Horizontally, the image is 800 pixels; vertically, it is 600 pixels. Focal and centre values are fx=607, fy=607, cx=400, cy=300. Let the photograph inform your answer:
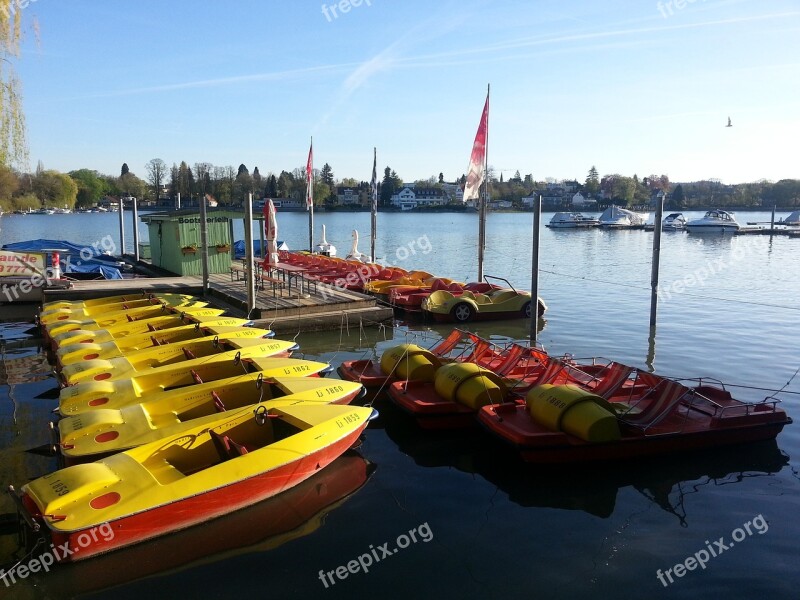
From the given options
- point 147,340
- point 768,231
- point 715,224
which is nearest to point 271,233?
point 147,340

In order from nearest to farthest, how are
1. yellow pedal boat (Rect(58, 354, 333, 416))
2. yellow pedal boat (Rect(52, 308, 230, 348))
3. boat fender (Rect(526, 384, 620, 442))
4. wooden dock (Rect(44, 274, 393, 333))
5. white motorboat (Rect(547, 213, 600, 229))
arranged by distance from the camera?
1. boat fender (Rect(526, 384, 620, 442))
2. yellow pedal boat (Rect(58, 354, 333, 416))
3. yellow pedal boat (Rect(52, 308, 230, 348))
4. wooden dock (Rect(44, 274, 393, 333))
5. white motorboat (Rect(547, 213, 600, 229))

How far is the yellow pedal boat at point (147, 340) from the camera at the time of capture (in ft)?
40.3

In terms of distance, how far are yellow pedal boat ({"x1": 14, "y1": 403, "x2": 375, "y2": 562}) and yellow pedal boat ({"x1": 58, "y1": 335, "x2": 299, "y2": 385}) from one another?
10.4ft

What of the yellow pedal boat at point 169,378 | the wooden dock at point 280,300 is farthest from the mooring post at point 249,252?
the yellow pedal boat at point 169,378

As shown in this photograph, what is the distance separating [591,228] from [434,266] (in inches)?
2459

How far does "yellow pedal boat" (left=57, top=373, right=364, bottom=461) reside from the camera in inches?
318

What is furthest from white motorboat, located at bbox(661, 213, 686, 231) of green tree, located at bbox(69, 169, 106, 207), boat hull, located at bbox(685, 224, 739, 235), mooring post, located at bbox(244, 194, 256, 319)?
green tree, located at bbox(69, 169, 106, 207)

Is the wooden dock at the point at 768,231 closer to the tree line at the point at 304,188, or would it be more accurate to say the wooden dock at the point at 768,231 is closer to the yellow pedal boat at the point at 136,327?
the tree line at the point at 304,188

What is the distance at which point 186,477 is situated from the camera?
7199 millimetres

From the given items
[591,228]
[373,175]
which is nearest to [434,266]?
[373,175]

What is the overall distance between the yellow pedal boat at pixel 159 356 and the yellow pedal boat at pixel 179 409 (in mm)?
1720

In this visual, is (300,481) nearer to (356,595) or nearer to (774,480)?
(356,595)

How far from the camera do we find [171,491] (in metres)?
6.94

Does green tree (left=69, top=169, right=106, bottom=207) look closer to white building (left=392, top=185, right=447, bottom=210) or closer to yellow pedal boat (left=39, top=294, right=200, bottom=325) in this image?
white building (left=392, top=185, right=447, bottom=210)
